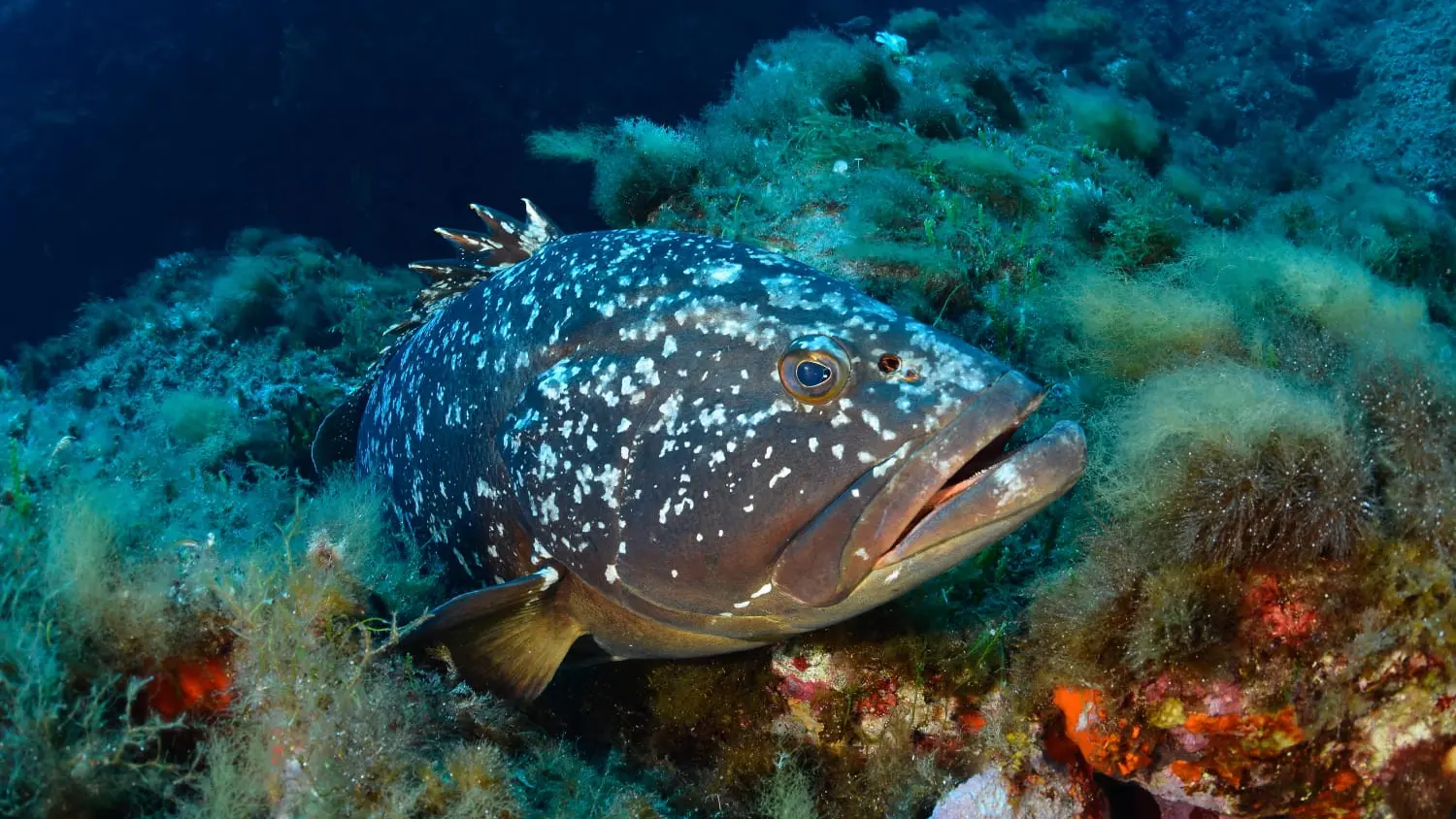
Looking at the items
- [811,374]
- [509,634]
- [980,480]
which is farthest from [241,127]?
[980,480]

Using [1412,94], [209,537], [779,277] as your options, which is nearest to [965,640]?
[779,277]

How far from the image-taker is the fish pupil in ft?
9.10

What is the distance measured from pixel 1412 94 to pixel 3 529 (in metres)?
25.0

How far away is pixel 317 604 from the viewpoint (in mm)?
2732

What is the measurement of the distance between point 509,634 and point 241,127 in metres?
16.9

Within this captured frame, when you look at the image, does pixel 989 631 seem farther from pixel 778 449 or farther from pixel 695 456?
pixel 695 456

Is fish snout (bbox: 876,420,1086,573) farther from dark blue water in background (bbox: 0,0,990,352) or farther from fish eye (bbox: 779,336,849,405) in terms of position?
dark blue water in background (bbox: 0,0,990,352)

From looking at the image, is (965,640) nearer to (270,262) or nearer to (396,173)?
(270,262)

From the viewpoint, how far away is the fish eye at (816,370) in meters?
2.76

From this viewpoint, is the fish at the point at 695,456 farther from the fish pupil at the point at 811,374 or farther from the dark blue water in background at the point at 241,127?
the dark blue water in background at the point at 241,127

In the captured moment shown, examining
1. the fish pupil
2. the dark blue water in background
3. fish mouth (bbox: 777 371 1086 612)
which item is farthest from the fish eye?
the dark blue water in background

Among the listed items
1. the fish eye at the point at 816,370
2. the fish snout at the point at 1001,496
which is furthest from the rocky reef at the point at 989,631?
the fish eye at the point at 816,370

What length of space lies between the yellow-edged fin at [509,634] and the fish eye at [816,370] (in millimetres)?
1558

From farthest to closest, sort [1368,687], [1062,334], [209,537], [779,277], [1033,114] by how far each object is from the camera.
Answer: [1033,114] < [1062,334] < [779,277] < [209,537] < [1368,687]
